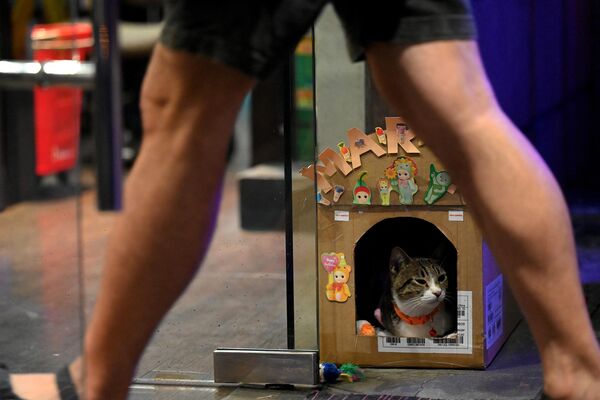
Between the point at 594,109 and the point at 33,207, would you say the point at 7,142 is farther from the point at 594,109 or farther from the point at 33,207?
the point at 594,109

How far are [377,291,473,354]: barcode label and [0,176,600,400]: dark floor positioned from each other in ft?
0.19

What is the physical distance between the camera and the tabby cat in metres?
2.76

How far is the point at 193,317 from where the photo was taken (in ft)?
10.6

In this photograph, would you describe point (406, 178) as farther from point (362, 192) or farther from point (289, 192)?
point (289, 192)

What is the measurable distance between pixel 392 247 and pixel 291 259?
31cm

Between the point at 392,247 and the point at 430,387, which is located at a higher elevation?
the point at 392,247

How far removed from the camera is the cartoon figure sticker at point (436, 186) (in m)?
2.69

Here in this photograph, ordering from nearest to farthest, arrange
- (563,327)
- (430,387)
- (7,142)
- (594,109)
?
1. (563,327)
2. (7,142)
3. (430,387)
4. (594,109)

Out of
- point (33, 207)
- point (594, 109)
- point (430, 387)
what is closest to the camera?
point (430, 387)

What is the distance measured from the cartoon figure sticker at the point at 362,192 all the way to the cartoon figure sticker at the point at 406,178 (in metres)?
0.08

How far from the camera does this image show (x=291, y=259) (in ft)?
8.77

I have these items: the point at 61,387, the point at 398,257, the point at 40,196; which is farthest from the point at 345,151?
the point at 61,387

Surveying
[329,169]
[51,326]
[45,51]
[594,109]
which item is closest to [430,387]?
[329,169]

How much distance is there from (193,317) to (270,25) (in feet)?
6.14
